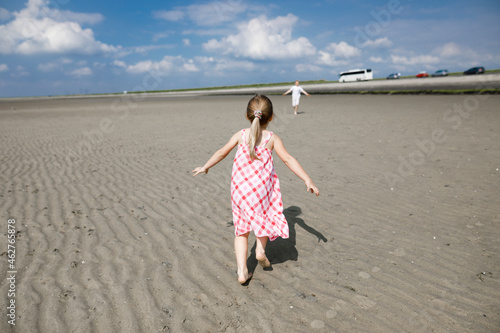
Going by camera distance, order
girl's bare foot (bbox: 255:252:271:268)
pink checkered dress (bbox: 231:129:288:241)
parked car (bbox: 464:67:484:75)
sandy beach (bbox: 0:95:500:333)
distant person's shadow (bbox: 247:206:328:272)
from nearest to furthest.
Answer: sandy beach (bbox: 0:95:500:333) < pink checkered dress (bbox: 231:129:288:241) < girl's bare foot (bbox: 255:252:271:268) < distant person's shadow (bbox: 247:206:328:272) < parked car (bbox: 464:67:484:75)

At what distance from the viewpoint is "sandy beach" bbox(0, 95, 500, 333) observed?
9.21ft

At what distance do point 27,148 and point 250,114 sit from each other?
33.6 feet

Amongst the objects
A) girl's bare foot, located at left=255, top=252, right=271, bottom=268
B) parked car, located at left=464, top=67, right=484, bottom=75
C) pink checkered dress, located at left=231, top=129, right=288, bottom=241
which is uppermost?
parked car, located at left=464, top=67, right=484, bottom=75

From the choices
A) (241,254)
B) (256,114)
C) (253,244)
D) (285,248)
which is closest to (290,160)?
(256,114)

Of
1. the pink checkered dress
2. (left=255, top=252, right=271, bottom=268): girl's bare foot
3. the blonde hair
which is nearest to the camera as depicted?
the blonde hair

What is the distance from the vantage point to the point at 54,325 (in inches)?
107

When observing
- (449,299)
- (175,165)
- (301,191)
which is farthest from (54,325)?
(175,165)

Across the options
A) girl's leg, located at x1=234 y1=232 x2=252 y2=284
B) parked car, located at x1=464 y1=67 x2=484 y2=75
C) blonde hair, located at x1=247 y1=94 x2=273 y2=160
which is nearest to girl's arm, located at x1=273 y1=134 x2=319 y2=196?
blonde hair, located at x1=247 y1=94 x2=273 y2=160

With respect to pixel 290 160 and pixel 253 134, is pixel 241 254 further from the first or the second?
pixel 253 134

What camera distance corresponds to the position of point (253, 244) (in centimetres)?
423

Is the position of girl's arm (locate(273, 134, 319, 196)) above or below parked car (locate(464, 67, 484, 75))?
below

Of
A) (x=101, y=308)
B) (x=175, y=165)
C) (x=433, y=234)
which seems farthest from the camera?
(x=175, y=165)

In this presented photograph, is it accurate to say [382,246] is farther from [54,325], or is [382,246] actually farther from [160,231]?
[54,325]

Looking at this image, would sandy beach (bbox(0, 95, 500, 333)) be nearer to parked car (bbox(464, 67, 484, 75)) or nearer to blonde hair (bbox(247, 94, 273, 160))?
blonde hair (bbox(247, 94, 273, 160))
